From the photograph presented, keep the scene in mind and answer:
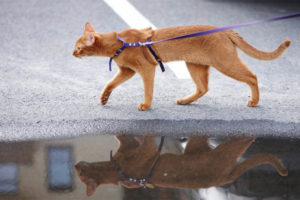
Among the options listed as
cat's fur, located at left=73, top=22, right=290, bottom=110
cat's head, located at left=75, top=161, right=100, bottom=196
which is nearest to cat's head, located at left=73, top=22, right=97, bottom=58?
cat's fur, located at left=73, top=22, right=290, bottom=110

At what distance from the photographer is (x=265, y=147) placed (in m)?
2.99

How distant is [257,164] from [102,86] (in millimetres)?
1740

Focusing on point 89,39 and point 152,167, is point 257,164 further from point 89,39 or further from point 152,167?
point 89,39

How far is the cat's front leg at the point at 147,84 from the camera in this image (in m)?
3.33

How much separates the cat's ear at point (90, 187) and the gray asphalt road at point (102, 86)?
61cm

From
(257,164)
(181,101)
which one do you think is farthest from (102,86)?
(257,164)

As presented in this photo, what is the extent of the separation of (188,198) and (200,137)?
2.47ft

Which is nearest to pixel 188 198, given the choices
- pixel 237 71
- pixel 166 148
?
pixel 166 148

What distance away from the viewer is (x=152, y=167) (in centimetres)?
273

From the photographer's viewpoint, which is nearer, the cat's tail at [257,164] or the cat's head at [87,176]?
the cat's head at [87,176]

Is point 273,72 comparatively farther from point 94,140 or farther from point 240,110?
point 94,140

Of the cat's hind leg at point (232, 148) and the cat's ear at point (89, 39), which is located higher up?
the cat's ear at point (89, 39)

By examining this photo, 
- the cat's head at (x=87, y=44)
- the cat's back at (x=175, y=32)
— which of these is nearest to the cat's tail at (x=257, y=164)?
the cat's back at (x=175, y=32)

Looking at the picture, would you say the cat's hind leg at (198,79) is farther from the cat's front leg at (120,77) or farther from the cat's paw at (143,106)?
the cat's front leg at (120,77)
